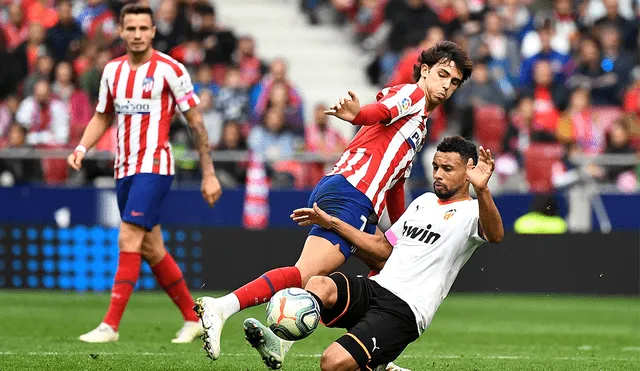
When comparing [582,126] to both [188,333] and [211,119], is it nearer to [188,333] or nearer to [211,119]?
[211,119]

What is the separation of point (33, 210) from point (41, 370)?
28.0 feet

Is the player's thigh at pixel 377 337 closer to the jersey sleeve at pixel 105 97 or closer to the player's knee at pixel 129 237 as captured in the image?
the player's knee at pixel 129 237

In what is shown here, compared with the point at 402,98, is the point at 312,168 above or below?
below

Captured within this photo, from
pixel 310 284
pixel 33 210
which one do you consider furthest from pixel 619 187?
pixel 310 284

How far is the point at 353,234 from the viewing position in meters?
7.42

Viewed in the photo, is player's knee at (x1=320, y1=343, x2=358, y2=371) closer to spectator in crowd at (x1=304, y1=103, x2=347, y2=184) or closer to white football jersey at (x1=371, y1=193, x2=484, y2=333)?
white football jersey at (x1=371, y1=193, x2=484, y2=333)

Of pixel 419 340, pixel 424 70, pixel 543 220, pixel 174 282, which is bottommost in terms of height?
pixel 543 220

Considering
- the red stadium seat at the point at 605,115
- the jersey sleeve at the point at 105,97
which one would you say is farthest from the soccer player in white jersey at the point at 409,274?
the red stadium seat at the point at 605,115

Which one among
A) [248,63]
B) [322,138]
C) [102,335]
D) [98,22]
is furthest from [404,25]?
[102,335]

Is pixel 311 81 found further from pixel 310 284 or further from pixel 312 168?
pixel 310 284

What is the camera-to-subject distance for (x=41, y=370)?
7762 millimetres

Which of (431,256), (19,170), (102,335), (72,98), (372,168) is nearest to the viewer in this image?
(431,256)

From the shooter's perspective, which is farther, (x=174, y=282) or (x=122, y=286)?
(x=174, y=282)

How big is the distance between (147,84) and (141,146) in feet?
1.62
